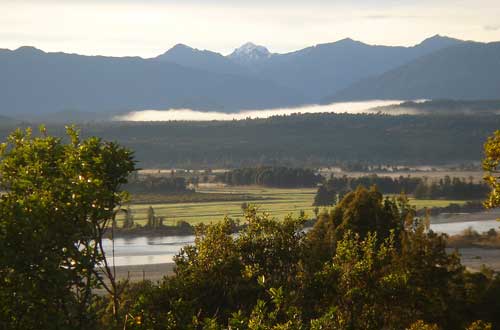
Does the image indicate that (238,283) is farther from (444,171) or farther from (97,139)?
(444,171)

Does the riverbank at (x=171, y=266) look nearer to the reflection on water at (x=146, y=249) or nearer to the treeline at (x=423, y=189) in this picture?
the reflection on water at (x=146, y=249)

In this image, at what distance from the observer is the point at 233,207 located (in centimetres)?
10131

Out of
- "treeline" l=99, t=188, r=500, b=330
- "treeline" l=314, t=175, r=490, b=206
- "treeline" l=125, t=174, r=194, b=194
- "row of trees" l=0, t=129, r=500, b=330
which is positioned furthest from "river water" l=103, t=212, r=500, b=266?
"treeline" l=125, t=174, r=194, b=194

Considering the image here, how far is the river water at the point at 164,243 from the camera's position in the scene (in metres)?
63.9

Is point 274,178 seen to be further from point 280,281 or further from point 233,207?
point 280,281

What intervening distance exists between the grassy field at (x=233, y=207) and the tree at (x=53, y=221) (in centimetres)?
6441

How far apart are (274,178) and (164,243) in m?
69.1

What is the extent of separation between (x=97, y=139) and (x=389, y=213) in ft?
108

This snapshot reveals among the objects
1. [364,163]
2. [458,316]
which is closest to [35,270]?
[458,316]

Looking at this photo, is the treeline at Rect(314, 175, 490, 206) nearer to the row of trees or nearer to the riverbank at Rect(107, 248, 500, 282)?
the riverbank at Rect(107, 248, 500, 282)

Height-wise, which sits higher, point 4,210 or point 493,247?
point 4,210

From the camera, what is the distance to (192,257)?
2273 centimetres

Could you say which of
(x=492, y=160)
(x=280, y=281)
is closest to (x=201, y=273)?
(x=280, y=281)

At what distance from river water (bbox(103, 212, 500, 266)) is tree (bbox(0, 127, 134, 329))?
46763 millimetres
